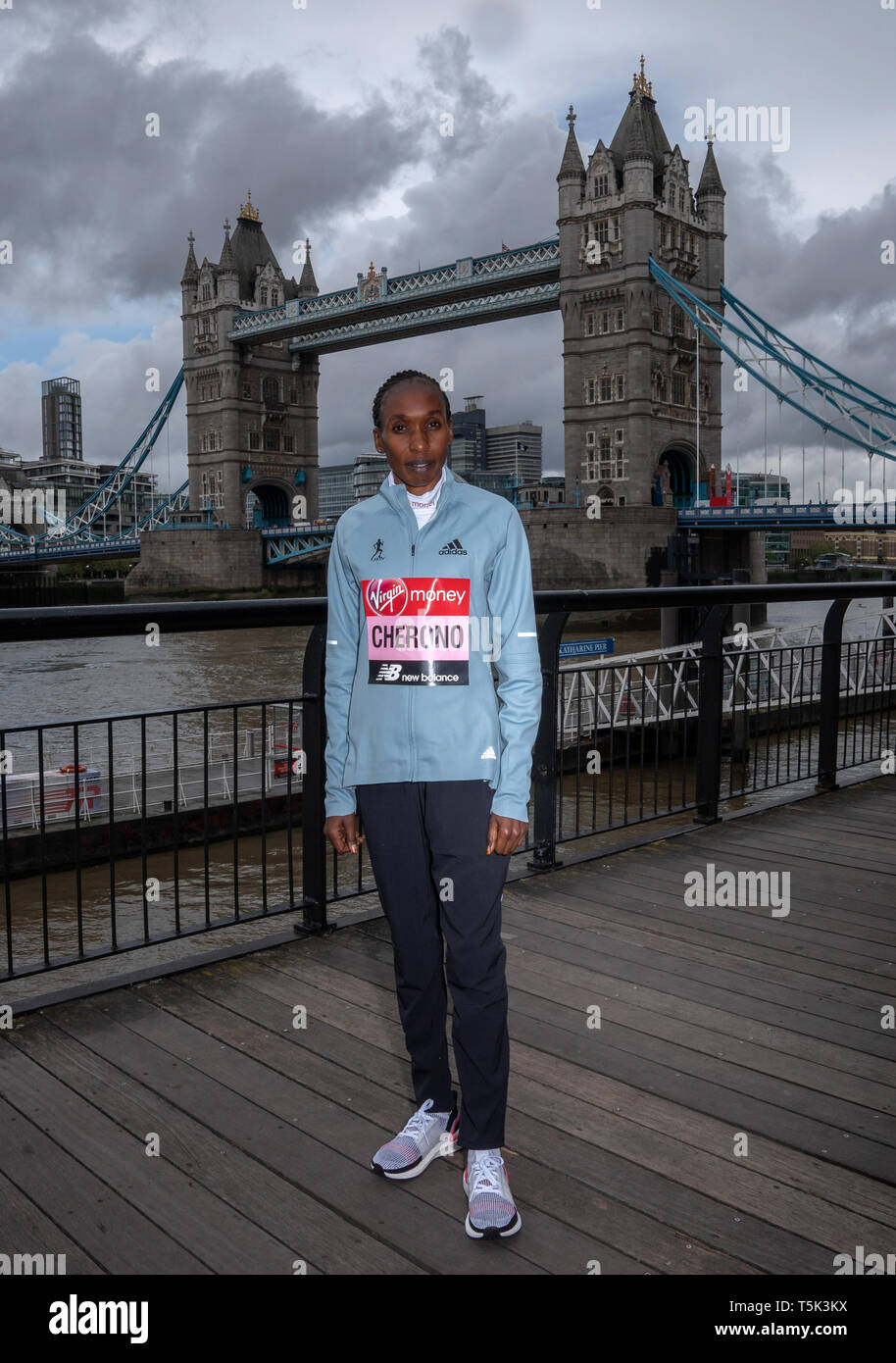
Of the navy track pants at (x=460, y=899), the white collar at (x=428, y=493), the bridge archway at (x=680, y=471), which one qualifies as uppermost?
the bridge archway at (x=680, y=471)

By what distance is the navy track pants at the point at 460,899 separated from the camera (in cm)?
200

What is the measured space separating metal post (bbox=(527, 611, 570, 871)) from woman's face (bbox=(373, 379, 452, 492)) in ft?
6.15

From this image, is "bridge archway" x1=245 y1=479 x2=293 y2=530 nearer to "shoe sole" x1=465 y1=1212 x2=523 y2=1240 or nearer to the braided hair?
the braided hair

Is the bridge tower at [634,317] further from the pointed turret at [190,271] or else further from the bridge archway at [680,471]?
the pointed turret at [190,271]

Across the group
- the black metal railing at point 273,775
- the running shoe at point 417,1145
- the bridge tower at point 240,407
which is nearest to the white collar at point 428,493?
the black metal railing at point 273,775

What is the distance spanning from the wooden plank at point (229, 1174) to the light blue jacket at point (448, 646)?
770 millimetres

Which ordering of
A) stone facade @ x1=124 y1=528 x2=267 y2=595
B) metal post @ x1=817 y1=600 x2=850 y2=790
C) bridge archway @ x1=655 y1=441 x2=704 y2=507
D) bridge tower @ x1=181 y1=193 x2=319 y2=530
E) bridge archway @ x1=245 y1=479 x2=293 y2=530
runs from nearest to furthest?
1. metal post @ x1=817 y1=600 x2=850 y2=790
2. bridge archway @ x1=655 y1=441 x2=704 y2=507
3. stone facade @ x1=124 y1=528 x2=267 y2=595
4. bridge tower @ x1=181 y1=193 x2=319 y2=530
5. bridge archway @ x1=245 y1=479 x2=293 y2=530

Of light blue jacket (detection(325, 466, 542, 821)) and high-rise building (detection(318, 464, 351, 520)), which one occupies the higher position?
high-rise building (detection(318, 464, 351, 520))

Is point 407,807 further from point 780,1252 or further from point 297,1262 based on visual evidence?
point 780,1252

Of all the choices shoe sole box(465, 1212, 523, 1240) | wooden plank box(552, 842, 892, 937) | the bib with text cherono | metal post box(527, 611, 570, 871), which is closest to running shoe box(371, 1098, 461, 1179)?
shoe sole box(465, 1212, 523, 1240)

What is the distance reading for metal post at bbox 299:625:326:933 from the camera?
132 inches
